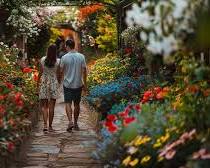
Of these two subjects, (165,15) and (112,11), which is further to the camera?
(112,11)

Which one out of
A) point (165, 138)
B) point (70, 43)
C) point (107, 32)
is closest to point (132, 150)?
point (165, 138)

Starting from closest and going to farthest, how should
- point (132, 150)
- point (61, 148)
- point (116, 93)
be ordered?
point (132, 150) → point (61, 148) → point (116, 93)

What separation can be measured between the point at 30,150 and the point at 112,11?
1448 cm

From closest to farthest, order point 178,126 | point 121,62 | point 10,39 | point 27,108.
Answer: point 178,126, point 27,108, point 121,62, point 10,39

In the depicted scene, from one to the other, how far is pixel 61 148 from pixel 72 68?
6.73 ft

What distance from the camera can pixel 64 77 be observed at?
35.1 ft

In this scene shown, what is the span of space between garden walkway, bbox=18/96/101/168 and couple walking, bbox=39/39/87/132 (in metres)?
0.40

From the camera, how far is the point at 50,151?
8.68 metres

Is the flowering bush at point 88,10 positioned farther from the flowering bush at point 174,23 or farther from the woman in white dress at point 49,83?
the flowering bush at point 174,23

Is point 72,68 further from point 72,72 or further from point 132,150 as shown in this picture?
point 132,150

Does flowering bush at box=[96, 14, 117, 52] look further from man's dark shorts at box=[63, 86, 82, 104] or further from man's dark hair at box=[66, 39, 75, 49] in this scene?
Result: man's dark shorts at box=[63, 86, 82, 104]

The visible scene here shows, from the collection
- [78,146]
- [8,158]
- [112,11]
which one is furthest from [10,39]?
[8,158]

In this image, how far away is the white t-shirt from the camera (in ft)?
34.8

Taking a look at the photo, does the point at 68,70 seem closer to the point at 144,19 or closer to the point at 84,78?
the point at 84,78
